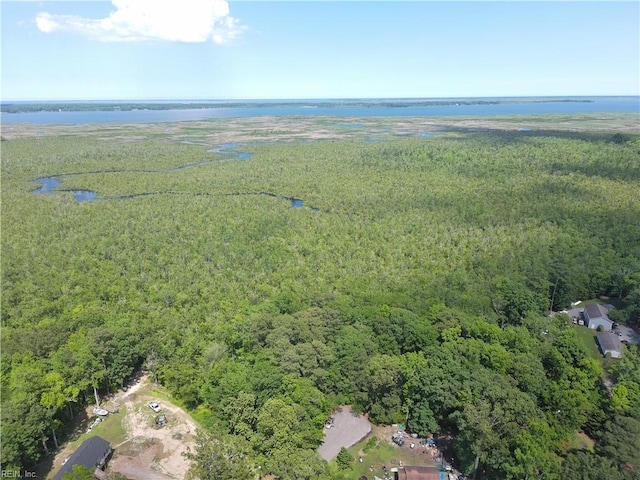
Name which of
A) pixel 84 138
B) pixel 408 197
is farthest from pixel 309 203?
pixel 84 138

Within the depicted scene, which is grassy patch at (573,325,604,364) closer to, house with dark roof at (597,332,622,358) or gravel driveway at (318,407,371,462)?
house with dark roof at (597,332,622,358)

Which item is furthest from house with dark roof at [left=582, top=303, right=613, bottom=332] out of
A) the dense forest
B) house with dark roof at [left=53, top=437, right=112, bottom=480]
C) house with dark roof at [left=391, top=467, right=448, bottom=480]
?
house with dark roof at [left=53, top=437, right=112, bottom=480]

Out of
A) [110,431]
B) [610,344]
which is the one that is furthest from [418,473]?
[610,344]

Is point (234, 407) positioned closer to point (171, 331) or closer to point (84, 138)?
point (171, 331)

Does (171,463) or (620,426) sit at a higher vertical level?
(620,426)

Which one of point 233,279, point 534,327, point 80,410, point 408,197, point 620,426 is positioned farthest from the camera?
point 408,197


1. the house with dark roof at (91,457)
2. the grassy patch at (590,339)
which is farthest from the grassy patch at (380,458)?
the grassy patch at (590,339)

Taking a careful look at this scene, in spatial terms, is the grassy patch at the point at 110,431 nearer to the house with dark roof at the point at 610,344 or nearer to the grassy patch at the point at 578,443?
the grassy patch at the point at 578,443
